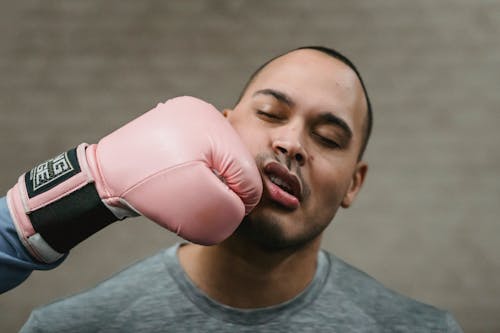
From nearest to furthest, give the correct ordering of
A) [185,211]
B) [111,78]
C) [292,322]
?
[185,211] → [292,322] → [111,78]

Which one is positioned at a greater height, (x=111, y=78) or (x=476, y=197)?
(x=111, y=78)

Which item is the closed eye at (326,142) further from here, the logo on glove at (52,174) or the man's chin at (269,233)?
the logo on glove at (52,174)

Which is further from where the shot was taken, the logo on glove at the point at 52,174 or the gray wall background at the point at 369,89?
the gray wall background at the point at 369,89

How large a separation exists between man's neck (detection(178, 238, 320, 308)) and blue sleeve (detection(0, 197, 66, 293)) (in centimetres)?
35

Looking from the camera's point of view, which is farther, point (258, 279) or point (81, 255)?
point (81, 255)

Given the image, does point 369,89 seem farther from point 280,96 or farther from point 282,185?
point 282,185

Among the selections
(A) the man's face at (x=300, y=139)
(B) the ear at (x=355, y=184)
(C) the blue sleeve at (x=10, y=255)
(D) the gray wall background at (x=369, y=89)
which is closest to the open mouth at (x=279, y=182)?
(A) the man's face at (x=300, y=139)

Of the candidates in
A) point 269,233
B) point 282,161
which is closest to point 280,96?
point 282,161

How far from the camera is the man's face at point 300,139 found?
1036mm

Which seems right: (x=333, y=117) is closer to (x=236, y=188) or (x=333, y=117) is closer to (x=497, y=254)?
(x=236, y=188)

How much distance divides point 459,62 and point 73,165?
1.18 meters

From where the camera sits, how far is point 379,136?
1.62 meters

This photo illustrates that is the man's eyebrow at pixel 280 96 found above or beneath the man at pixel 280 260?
above

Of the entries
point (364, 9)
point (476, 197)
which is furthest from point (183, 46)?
point (476, 197)
